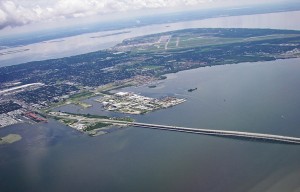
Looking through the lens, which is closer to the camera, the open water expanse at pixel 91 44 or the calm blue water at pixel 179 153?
the calm blue water at pixel 179 153

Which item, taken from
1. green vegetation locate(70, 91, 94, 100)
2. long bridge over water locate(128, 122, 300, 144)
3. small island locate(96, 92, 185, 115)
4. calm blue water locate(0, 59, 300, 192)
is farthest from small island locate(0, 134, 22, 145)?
green vegetation locate(70, 91, 94, 100)

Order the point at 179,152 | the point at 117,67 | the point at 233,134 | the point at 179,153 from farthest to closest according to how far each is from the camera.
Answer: the point at 117,67 → the point at 233,134 → the point at 179,152 → the point at 179,153

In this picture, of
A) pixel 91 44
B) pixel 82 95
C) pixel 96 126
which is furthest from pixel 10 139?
pixel 91 44

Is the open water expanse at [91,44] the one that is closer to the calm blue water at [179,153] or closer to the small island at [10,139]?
the calm blue water at [179,153]

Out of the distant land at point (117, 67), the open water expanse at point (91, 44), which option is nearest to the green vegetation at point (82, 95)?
the distant land at point (117, 67)

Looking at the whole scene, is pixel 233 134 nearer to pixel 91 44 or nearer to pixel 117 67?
pixel 117 67

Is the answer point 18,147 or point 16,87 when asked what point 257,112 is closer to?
point 18,147

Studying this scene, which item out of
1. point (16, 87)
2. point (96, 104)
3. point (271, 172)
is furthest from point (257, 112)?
point (16, 87)
